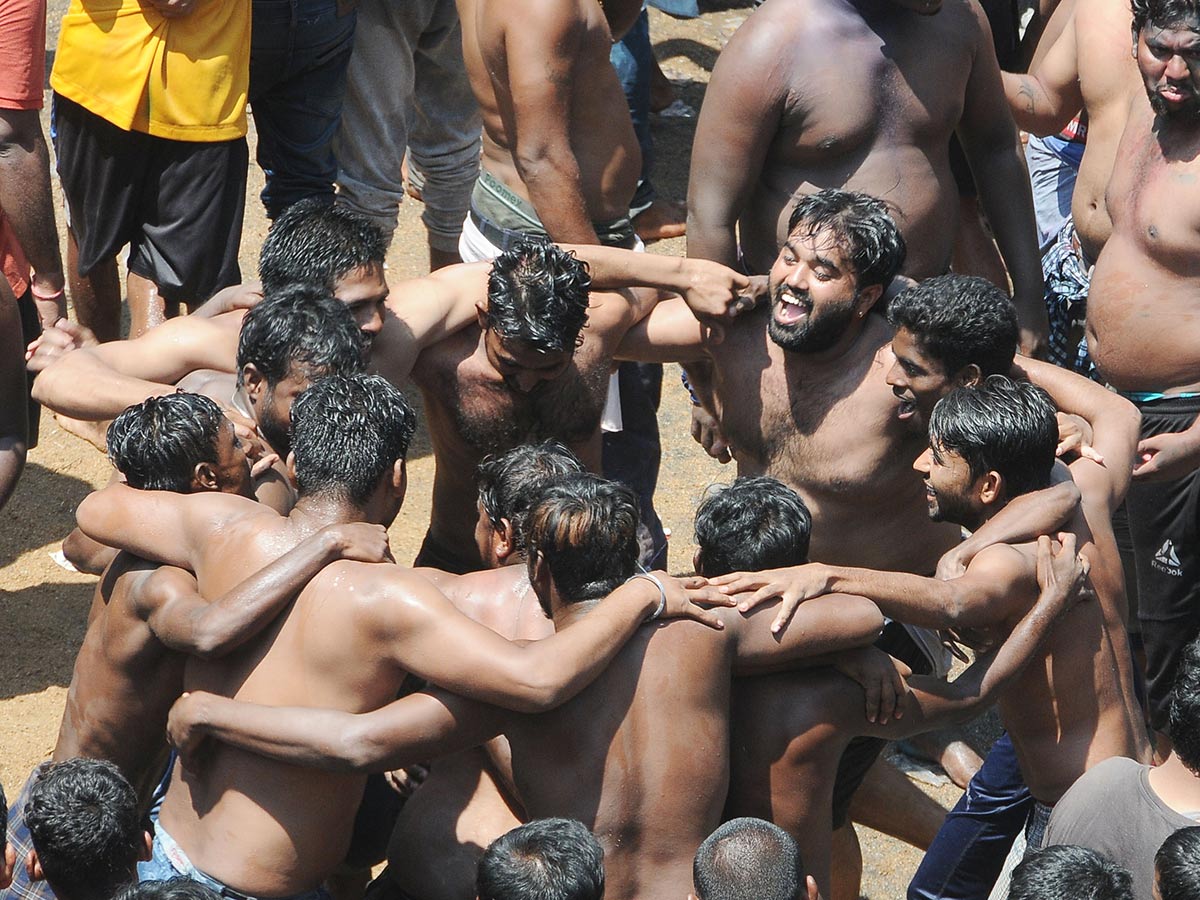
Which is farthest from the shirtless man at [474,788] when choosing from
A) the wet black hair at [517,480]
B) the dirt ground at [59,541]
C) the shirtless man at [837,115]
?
the dirt ground at [59,541]

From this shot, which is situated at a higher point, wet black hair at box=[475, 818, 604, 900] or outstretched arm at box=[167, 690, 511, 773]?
wet black hair at box=[475, 818, 604, 900]

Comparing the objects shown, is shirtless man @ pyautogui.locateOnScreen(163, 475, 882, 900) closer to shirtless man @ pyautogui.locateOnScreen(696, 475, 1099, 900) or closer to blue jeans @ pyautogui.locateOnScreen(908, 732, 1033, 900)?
shirtless man @ pyautogui.locateOnScreen(696, 475, 1099, 900)

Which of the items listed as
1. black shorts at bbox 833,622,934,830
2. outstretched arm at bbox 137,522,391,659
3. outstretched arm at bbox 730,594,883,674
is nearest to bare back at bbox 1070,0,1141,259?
black shorts at bbox 833,622,934,830

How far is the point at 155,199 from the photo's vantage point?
5488mm

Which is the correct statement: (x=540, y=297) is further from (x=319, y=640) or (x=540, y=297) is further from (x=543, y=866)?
(x=543, y=866)

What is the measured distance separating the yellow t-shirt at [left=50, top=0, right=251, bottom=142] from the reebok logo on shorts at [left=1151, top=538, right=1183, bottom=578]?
3.49 meters

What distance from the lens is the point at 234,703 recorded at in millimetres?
3207

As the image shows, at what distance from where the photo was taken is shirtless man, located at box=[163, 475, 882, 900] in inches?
124

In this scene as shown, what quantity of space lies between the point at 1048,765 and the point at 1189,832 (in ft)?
3.11

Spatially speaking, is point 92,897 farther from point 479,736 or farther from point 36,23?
point 36,23

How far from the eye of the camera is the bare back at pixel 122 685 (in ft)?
11.4

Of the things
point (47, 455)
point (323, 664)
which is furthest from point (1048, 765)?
point (47, 455)

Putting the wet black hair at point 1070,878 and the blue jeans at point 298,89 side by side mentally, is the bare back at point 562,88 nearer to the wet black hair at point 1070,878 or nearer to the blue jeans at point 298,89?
the blue jeans at point 298,89

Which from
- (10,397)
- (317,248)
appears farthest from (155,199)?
(317,248)
